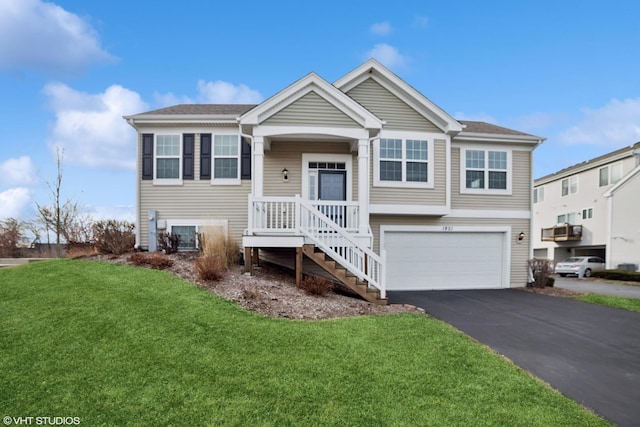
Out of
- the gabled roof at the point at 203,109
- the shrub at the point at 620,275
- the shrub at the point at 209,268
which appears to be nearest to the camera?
the shrub at the point at 209,268

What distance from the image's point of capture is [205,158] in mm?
12961

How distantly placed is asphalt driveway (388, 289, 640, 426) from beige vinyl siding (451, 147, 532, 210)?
346 cm

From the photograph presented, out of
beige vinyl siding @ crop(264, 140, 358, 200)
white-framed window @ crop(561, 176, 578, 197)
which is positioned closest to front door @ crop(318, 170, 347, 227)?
beige vinyl siding @ crop(264, 140, 358, 200)

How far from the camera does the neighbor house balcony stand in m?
26.8

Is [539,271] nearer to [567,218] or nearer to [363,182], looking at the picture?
[363,182]

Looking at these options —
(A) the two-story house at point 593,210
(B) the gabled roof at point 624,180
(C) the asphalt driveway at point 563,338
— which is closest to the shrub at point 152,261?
(C) the asphalt driveway at point 563,338

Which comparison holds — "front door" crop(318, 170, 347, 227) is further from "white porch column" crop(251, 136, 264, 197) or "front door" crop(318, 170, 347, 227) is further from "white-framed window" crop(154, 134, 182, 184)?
"white-framed window" crop(154, 134, 182, 184)

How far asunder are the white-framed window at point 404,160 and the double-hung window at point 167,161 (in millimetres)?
6951

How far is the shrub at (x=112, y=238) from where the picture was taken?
473 inches

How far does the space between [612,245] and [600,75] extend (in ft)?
48.3

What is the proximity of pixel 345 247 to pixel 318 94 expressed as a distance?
4.48 meters

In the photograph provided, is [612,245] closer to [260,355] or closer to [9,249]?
[260,355]

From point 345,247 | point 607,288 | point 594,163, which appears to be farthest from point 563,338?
point 594,163

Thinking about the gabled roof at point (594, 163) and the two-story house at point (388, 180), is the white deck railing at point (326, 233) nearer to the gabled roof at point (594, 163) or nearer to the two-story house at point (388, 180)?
the two-story house at point (388, 180)
